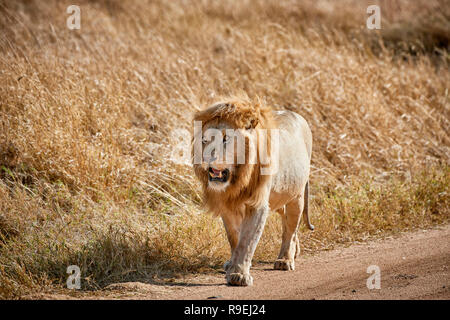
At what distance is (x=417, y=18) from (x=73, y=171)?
11.1m

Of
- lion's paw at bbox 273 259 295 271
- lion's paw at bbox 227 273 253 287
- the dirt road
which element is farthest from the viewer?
lion's paw at bbox 273 259 295 271

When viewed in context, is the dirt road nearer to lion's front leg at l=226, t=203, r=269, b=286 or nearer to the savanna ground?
lion's front leg at l=226, t=203, r=269, b=286

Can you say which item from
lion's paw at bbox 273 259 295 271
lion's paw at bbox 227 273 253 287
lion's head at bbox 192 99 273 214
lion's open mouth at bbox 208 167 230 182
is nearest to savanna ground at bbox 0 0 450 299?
lion's paw at bbox 273 259 295 271

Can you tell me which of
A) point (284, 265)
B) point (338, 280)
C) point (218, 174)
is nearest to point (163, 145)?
point (284, 265)

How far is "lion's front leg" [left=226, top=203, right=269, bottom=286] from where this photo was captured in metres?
4.45

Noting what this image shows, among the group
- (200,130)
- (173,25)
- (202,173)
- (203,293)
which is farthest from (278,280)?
(173,25)

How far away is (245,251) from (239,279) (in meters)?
0.24

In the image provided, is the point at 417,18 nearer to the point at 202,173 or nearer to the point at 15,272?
the point at 202,173

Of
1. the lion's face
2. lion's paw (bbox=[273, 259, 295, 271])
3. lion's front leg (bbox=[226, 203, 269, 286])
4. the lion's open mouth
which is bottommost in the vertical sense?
lion's paw (bbox=[273, 259, 295, 271])

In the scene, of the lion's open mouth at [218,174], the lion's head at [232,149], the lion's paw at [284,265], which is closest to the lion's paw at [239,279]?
the lion's head at [232,149]

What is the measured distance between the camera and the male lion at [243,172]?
426cm

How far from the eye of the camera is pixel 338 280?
468 centimetres

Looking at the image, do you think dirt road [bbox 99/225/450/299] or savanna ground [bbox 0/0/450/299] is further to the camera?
savanna ground [bbox 0/0/450/299]

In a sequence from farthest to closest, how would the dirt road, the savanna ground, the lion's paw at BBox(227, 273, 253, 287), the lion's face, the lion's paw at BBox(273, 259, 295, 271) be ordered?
the savanna ground, the lion's paw at BBox(273, 259, 295, 271), the lion's paw at BBox(227, 273, 253, 287), the dirt road, the lion's face
